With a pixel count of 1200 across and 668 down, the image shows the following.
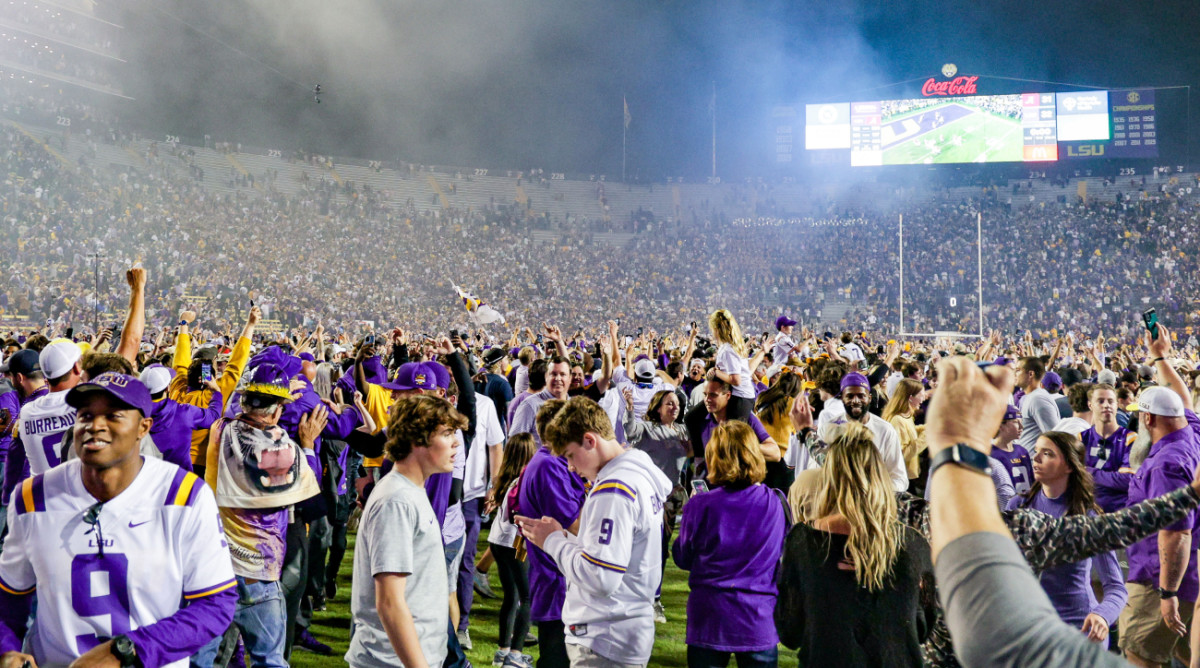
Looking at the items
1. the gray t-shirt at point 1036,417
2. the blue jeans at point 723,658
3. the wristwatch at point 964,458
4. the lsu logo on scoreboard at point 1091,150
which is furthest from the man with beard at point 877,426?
the lsu logo on scoreboard at point 1091,150

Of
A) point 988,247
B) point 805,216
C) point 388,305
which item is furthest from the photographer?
point 805,216

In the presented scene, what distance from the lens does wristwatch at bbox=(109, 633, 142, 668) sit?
91.7 inches

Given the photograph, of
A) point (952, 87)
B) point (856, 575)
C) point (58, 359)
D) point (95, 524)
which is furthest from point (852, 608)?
point (952, 87)

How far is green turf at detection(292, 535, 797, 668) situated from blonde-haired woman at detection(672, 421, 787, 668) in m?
1.94

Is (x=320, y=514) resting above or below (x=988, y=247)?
below

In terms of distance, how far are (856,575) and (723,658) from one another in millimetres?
1027

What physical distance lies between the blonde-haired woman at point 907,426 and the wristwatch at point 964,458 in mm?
5238

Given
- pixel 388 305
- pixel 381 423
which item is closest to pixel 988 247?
pixel 388 305

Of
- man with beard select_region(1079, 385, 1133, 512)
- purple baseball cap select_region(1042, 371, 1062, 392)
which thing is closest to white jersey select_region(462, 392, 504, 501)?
man with beard select_region(1079, 385, 1133, 512)

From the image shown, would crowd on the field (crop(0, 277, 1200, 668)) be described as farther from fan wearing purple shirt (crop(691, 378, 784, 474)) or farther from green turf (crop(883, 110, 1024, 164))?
green turf (crop(883, 110, 1024, 164))

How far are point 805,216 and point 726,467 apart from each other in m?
47.6

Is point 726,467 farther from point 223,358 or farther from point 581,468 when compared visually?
point 223,358

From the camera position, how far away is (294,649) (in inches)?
245

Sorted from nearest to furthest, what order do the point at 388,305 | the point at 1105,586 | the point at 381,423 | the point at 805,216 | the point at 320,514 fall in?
the point at 1105,586
the point at 320,514
the point at 381,423
the point at 388,305
the point at 805,216
